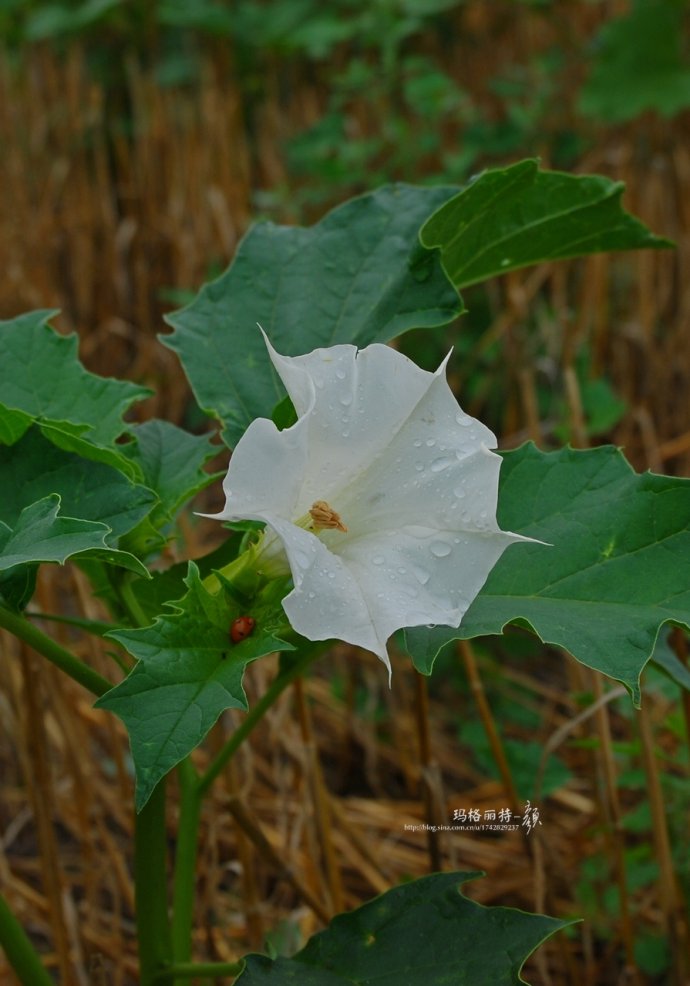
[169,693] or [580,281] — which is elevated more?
[169,693]

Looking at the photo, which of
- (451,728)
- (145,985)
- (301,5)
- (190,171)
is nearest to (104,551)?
(145,985)

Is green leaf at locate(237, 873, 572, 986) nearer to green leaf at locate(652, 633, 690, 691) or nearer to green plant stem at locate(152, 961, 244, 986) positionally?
green plant stem at locate(152, 961, 244, 986)

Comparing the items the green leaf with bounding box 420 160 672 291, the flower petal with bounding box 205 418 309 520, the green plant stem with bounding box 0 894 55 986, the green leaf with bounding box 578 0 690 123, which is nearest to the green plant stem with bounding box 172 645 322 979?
the green plant stem with bounding box 0 894 55 986

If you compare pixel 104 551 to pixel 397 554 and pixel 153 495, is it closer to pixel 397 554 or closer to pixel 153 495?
pixel 153 495

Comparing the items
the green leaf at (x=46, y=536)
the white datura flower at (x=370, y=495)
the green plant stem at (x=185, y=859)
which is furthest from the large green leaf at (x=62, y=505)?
the green plant stem at (x=185, y=859)

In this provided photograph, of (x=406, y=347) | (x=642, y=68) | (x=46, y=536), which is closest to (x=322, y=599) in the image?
(x=46, y=536)

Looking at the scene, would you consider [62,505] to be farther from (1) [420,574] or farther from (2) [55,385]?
(1) [420,574]

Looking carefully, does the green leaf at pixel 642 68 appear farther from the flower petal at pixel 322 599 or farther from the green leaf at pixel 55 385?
the flower petal at pixel 322 599
